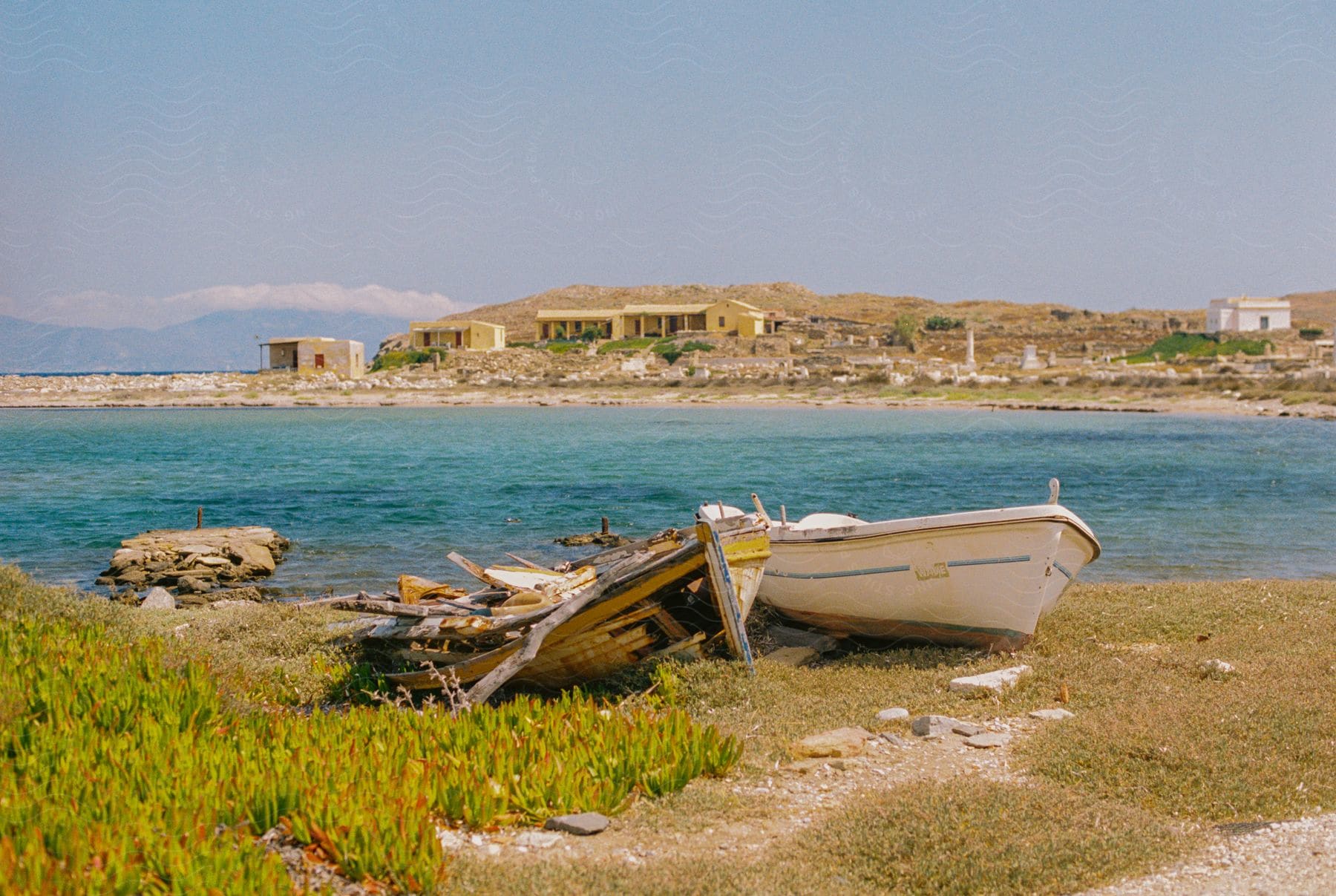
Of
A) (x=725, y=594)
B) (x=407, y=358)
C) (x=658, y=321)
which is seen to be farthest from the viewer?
(x=658, y=321)

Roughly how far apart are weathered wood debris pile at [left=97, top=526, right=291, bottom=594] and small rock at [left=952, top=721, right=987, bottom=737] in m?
12.8

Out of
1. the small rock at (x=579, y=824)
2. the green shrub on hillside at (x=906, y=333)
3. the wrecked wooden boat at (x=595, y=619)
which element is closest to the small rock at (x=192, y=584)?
the wrecked wooden boat at (x=595, y=619)

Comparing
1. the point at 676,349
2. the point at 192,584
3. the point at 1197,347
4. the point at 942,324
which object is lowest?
the point at 192,584

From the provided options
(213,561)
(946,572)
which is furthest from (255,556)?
(946,572)

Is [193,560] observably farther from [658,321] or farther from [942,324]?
[942,324]

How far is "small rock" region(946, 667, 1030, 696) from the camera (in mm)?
8375

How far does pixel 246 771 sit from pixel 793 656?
600 centimetres

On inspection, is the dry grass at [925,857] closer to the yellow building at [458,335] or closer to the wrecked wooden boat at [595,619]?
the wrecked wooden boat at [595,619]

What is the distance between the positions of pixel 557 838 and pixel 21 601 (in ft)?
22.3

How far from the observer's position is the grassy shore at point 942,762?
16.6 ft

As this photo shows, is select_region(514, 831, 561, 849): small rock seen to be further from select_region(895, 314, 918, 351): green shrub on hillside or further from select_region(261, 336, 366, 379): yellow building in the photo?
select_region(895, 314, 918, 351): green shrub on hillside

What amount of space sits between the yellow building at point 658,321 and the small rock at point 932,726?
91.8m

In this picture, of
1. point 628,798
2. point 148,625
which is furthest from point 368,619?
point 628,798

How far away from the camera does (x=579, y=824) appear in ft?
17.9
